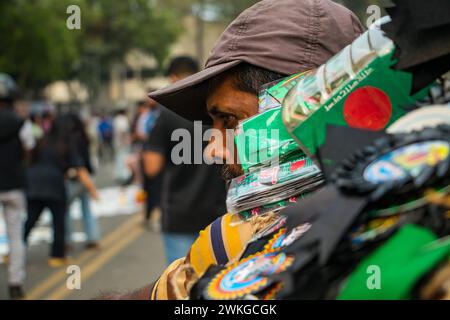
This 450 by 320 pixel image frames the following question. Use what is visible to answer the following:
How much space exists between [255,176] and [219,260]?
20 centimetres

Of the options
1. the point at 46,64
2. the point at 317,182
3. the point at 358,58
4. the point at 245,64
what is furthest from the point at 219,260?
the point at 46,64

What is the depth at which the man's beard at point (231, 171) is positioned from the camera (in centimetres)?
173

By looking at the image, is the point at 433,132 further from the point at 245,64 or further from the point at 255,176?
the point at 245,64

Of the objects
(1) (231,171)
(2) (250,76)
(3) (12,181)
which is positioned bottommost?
(3) (12,181)

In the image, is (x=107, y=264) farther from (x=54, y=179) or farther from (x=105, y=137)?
(x=105, y=137)

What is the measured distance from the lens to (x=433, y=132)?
985 mm

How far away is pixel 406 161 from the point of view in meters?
0.98

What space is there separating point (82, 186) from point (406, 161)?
314 inches

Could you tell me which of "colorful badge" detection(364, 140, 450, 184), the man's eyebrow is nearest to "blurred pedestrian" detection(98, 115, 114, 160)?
the man's eyebrow

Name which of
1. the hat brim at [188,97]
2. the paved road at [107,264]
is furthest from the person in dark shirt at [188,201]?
the hat brim at [188,97]

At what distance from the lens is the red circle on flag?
1185 mm

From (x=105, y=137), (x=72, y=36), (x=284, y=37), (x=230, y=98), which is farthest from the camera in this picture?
(x=72, y=36)

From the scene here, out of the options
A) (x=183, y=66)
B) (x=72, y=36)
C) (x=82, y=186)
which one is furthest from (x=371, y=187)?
(x=72, y=36)

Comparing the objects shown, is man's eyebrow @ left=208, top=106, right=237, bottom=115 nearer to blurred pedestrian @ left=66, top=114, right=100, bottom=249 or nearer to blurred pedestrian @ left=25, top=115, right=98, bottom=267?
blurred pedestrian @ left=25, top=115, right=98, bottom=267
